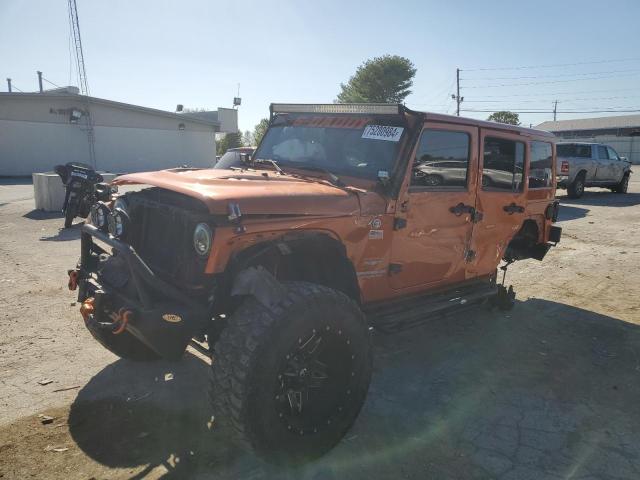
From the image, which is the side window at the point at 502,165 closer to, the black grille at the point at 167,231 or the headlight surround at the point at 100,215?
the black grille at the point at 167,231

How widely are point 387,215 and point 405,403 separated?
4.58 feet

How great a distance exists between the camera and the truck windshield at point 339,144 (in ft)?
12.4

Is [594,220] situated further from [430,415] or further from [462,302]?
[430,415]

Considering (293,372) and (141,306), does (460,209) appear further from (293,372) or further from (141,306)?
(141,306)

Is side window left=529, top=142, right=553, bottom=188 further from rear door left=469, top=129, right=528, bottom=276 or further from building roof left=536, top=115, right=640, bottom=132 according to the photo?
building roof left=536, top=115, right=640, bottom=132

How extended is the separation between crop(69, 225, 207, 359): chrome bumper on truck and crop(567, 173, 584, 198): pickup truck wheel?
654 inches

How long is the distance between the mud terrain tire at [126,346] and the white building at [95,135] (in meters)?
24.1

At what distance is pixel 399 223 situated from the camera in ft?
12.0

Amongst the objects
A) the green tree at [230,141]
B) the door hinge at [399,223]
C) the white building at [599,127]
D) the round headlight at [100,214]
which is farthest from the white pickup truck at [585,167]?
the white building at [599,127]

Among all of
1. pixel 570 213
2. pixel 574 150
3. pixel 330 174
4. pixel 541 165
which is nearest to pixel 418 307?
pixel 330 174

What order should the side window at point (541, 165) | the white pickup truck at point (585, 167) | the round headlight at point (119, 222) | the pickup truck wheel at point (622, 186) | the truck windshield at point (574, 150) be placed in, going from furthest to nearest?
the pickup truck wheel at point (622, 186), the truck windshield at point (574, 150), the white pickup truck at point (585, 167), the side window at point (541, 165), the round headlight at point (119, 222)

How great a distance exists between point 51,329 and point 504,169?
185 inches

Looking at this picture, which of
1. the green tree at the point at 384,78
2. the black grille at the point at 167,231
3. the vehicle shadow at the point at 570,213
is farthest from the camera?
the green tree at the point at 384,78

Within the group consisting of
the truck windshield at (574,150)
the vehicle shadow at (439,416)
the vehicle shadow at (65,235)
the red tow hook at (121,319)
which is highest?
the truck windshield at (574,150)
